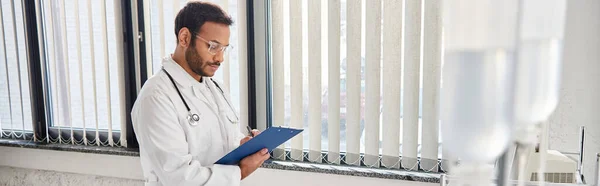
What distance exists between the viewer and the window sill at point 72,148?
227cm

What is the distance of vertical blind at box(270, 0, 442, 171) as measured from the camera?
5.94 ft

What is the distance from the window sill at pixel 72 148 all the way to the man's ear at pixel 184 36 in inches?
42.1

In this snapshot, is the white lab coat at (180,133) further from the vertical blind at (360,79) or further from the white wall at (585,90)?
the white wall at (585,90)

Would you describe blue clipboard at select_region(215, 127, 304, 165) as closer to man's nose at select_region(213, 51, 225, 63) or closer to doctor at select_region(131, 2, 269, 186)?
doctor at select_region(131, 2, 269, 186)

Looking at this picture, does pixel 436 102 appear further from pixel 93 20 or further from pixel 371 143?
pixel 93 20

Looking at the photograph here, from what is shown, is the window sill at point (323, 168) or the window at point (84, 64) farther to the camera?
the window at point (84, 64)

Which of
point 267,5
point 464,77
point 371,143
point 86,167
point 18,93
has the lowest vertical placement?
point 86,167

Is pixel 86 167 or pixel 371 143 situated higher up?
pixel 371 143

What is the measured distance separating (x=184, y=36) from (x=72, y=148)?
1.37 m

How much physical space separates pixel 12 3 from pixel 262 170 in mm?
1623

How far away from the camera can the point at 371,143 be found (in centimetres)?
194

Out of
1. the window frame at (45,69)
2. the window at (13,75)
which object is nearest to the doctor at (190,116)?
the window frame at (45,69)

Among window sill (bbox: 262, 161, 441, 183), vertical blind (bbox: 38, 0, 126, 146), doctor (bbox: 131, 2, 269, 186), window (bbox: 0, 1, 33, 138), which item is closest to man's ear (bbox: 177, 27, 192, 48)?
doctor (bbox: 131, 2, 269, 186)

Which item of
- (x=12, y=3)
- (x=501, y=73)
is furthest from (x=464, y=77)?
(x=12, y=3)
